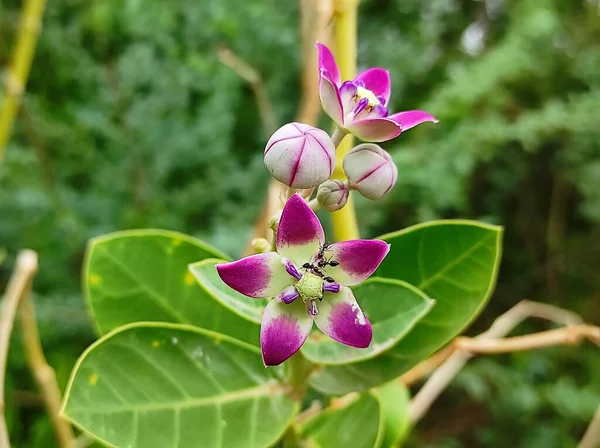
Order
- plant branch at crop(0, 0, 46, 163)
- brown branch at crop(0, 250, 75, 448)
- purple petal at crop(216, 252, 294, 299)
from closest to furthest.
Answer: purple petal at crop(216, 252, 294, 299)
brown branch at crop(0, 250, 75, 448)
plant branch at crop(0, 0, 46, 163)

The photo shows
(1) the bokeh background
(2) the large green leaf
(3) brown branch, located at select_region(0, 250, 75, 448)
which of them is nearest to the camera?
(2) the large green leaf

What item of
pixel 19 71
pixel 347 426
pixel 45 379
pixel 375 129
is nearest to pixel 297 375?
pixel 347 426

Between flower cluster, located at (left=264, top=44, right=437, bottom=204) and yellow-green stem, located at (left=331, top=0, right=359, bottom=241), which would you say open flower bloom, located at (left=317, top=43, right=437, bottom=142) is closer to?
flower cluster, located at (left=264, top=44, right=437, bottom=204)

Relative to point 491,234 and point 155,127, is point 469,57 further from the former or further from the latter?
point 491,234

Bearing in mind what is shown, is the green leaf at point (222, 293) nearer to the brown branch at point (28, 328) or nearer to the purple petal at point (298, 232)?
the purple petal at point (298, 232)

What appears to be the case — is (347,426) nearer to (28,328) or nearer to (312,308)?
(312,308)

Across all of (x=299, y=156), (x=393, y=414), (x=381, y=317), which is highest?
(x=299, y=156)

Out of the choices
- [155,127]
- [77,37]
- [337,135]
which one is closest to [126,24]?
[77,37]

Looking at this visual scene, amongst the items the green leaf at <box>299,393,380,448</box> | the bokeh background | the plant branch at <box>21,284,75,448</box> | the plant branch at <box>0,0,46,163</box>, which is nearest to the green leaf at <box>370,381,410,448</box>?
the green leaf at <box>299,393,380,448</box>
